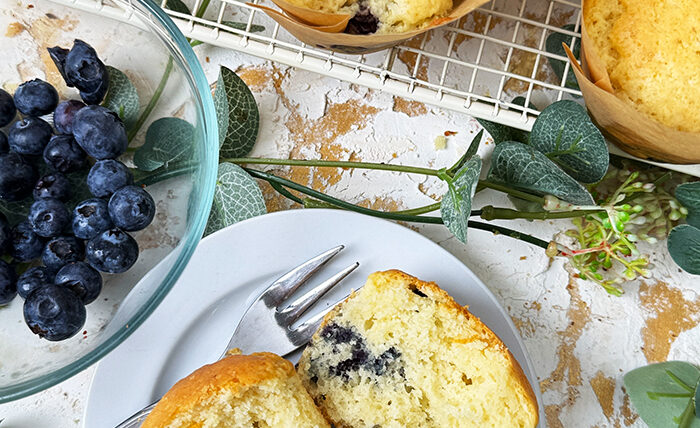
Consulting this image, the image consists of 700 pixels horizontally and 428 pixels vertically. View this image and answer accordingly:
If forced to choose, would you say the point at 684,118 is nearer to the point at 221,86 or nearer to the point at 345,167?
the point at 345,167

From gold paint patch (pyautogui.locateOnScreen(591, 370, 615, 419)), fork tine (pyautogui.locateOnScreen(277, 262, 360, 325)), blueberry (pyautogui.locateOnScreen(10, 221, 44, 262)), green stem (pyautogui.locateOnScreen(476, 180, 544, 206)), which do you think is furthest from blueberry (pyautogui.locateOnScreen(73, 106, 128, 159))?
gold paint patch (pyautogui.locateOnScreen(591, 370, 615, 419))

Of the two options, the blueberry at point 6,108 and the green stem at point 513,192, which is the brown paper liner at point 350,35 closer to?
the green stem at point 513,192

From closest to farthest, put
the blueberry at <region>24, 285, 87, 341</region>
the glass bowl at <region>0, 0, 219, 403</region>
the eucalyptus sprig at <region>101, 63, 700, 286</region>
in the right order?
the blueberry at <region>24, 285, 87, 341</region> < the glass bowl at <region>0, 0, 219, 403</region> < the eucalyptus sprig at <region>101, 63, 700, 286</region>

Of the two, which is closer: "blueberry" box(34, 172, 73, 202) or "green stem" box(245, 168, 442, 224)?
"blueberry" box(34, 172, 73, 202)

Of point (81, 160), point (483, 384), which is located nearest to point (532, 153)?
point (483, 384)

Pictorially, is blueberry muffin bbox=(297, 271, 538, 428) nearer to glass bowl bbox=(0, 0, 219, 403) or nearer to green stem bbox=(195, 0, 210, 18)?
glass bowl bbox=(0, 0, 219, 403)

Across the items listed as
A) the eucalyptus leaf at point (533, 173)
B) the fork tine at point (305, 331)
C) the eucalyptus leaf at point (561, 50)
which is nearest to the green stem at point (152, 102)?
the fork tine at point (305, 331)
